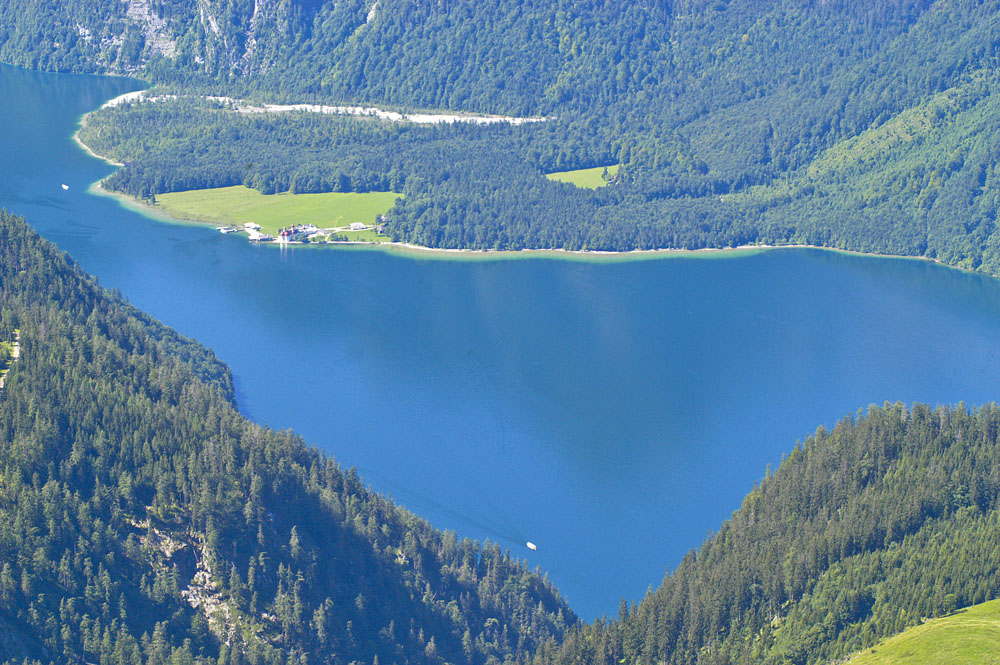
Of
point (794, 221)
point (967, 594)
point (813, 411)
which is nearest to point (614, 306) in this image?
point (813, 411)

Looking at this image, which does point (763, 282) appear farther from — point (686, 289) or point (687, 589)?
point (687, 589)

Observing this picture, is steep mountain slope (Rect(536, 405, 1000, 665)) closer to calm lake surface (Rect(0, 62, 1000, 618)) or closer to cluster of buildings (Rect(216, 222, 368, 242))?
calm lake surface (Rect(0, 62, 1000, 618))

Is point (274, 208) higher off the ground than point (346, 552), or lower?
higher

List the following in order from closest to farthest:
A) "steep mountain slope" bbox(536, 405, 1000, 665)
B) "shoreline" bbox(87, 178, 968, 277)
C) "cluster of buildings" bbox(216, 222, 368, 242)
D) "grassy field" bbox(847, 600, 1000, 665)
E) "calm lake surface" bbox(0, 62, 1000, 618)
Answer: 1. "grassy field" bbox(847, 600, 1000, 665)
2. "steep mountain slope" bbox(536, 405, 1000, 665)
3. "calm lake surface" bbox(0, 62, 1000, 618)
4. "shoreline" bbox(87, 178, 968, 277)
5. "cluster of buildings" bbox(216, 222, 368, 242)

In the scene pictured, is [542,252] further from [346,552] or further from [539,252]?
[346,552]

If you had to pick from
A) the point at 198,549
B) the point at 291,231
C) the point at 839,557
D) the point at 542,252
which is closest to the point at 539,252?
the point at 542,252

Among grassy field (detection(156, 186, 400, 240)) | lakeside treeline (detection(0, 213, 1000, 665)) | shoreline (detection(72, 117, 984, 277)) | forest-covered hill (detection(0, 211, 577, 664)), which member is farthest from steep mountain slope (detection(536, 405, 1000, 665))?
grassy field (detection(156, 186, 400, 240))
